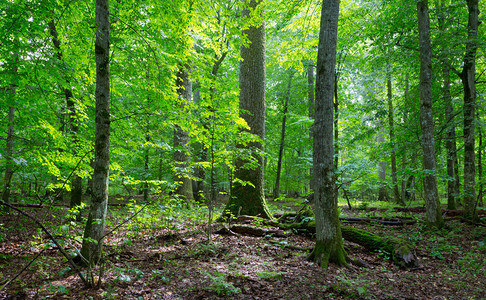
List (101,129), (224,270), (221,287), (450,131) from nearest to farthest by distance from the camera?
(221,287) → (101,129) → (224,270) → (450,131)

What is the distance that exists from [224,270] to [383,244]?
11.8 feet

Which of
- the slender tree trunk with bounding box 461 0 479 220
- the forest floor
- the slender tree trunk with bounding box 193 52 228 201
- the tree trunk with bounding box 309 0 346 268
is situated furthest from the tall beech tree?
the slender tree trunk with bounding box 193 52 228 201

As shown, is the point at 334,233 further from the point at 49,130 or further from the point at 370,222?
the point at 49,130

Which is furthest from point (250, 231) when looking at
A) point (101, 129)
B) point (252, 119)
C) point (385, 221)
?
point (385, 221)

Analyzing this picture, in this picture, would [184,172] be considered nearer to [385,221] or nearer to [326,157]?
[326,157]

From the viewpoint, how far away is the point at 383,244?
5.44 meters

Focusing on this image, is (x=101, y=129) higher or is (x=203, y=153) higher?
(x=101, y=129)

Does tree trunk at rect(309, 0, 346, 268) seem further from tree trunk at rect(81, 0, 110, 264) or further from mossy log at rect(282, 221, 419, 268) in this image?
tree trunk at rect(81, 0, 110, 264)

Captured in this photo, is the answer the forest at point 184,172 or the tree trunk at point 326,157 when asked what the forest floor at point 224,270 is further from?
the tree trunk at point 326,157

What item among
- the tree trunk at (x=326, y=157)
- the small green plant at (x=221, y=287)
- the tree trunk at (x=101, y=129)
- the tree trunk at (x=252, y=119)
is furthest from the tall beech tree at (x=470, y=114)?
the tree trunk at (x=101, y=129)

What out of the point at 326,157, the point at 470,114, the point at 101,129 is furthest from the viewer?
the point at 470,114

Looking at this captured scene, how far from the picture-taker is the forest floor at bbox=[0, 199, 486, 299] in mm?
3164

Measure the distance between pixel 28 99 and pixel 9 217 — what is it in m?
3.79

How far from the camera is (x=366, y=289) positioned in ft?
11.8
